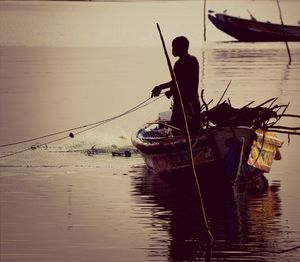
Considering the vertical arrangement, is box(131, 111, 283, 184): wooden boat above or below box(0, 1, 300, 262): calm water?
above

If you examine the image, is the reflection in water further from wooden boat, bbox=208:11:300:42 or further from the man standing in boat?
wooden boat, bbox=208:11:300:42

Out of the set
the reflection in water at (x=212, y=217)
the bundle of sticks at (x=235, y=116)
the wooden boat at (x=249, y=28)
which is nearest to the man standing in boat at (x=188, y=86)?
the bundle of sticks at (x=235, y=116)

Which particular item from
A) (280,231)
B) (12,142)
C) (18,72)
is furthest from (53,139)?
(18,72)

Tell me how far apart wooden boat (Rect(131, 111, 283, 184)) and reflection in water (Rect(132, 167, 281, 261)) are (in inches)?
11.9

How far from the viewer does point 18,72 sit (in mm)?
43750

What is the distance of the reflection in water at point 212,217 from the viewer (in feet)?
45.0

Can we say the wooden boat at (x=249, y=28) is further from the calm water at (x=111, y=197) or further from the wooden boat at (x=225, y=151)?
the wooden boat at (x=225, y=151)

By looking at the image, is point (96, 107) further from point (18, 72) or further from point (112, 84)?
point (18, 72)

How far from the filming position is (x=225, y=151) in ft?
54.5

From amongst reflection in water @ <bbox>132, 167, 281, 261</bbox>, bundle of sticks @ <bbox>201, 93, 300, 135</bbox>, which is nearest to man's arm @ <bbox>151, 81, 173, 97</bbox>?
bundle of sticks @ <bbox>201, 93, 300, 135</bbox>

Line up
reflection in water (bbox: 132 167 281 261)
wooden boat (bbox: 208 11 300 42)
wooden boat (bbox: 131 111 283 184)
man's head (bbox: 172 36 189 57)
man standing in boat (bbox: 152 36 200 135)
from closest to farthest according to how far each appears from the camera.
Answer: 1. reflection in water (bbox: 132 167 281 261)
2. man's head (bbox: 172 36 189 57)
3. wooden boat (bbox: 131 111 283 184)
4. man standing in boat (bbox: 152 36 200 135)
5. wooden boat (bbox: 208 11 300 42)

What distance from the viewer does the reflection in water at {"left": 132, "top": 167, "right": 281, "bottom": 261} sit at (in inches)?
539

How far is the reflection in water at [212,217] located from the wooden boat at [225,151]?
301mm

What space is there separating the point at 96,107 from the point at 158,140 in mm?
13816
